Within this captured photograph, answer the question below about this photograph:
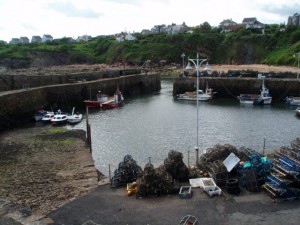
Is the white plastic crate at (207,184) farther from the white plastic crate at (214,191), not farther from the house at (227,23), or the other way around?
the house at (227,23)

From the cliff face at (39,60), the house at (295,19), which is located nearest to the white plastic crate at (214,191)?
the cliff face at (39,60)

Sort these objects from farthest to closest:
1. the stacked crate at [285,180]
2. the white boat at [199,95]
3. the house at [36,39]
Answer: the house at [36,39], the white boat at [199,95], the stacked crate at [285,180]

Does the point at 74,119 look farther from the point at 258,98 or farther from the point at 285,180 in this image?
the point at 285,180

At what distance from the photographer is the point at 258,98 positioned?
48969mm

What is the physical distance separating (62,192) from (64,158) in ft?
19.9

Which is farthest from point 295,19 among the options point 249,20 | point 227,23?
point 227,23

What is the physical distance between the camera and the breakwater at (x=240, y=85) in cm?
5112

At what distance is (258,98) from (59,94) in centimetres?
2903

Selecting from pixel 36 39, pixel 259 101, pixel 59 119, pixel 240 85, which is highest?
pixel 36 39

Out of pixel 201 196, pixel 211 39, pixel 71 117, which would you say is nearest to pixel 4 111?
pixel 71 117

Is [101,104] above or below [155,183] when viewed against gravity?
below

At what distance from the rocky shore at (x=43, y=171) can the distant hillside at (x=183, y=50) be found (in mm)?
68245

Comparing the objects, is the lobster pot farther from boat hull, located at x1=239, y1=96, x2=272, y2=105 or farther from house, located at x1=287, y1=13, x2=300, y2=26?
house, located at x1=287, y1=13, x2=300, y2=26

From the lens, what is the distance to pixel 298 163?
14.0m
